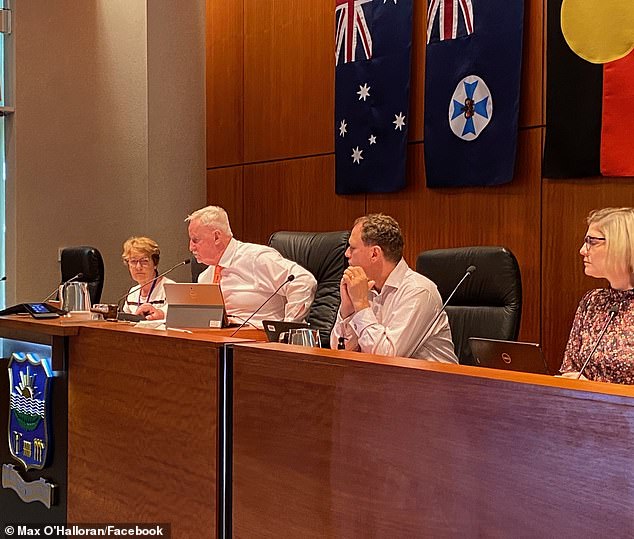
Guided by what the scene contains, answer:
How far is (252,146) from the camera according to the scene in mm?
5418

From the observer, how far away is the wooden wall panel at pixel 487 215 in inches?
148

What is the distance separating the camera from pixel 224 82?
5.69 m

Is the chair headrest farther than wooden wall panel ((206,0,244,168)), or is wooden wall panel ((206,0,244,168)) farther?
wooden wall panel ((206,0,244,168))

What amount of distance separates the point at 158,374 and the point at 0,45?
4.31m

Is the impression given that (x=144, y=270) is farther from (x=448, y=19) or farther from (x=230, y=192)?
(x=448, y=19)

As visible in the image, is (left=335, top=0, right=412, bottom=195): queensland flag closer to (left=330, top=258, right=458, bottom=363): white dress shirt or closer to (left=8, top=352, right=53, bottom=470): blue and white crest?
(left=330, top=258, right=458, bottom=363): white dress shirt

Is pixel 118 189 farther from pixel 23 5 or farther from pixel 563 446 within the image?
pixel 563 446

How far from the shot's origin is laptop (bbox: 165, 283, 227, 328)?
10.3ft

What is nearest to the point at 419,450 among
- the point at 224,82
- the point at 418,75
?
the point at 418,75

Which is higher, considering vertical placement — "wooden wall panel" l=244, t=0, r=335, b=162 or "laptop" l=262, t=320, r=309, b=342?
"wooden wall panel" l=244, t=0, r=335, b=162

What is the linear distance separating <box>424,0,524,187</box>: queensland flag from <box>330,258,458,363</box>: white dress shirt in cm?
106

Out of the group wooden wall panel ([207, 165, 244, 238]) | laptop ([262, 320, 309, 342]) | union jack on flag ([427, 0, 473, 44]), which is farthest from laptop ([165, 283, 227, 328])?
wooden wall panel ([207, 165, 244, 238])

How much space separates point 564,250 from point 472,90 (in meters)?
0.82

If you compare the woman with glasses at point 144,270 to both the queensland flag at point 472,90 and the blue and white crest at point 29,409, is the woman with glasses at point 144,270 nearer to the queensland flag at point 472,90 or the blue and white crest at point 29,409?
the queensland flag at point 472,90
